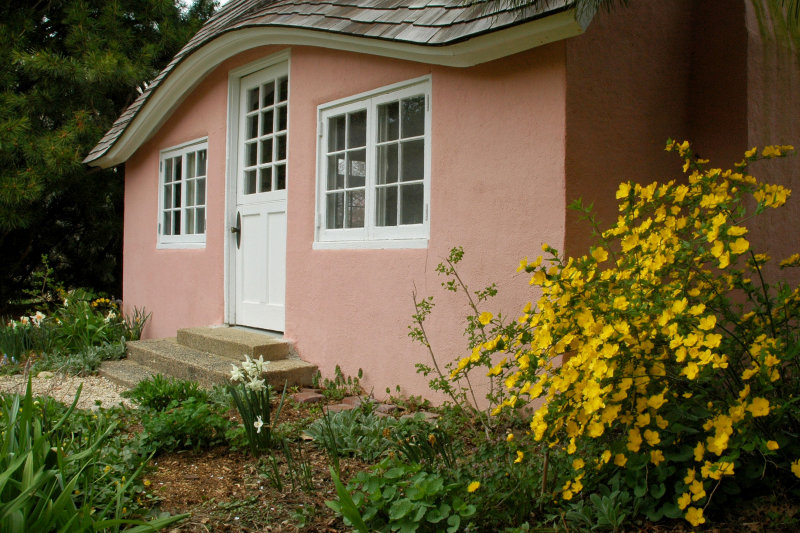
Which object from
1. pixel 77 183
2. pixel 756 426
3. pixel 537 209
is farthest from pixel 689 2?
pixel 77 183

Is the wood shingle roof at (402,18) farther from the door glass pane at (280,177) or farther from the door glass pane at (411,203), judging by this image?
the door glass pane at (280,177)

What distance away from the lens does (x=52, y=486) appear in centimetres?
241

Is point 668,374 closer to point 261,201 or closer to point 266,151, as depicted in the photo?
point 261,201

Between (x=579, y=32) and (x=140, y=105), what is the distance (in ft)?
19.1

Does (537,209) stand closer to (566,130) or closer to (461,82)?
(566,130)

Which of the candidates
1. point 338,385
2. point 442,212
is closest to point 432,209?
point 442,212

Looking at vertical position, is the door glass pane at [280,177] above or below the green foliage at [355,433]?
above

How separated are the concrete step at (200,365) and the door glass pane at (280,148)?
2.01 meters

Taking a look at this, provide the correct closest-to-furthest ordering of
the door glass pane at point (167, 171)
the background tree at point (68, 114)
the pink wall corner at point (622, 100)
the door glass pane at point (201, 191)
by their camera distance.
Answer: the pink wall corner at point (622, 100) → the door glass pane at point (201, 191) → the door glass pane at point (167, 171) → the background tree at point (68, 114)

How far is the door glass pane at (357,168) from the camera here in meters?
5.39

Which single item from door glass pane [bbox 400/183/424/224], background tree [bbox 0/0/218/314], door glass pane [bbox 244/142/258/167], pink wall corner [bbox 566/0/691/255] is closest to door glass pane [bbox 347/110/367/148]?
door glass pane [bbox 400/183/424/224]

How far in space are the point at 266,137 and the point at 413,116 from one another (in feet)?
7.05

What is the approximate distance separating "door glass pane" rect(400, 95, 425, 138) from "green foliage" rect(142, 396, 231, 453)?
8.15ft

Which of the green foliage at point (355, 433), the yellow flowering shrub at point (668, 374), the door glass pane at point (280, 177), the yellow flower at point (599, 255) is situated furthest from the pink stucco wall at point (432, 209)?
the yellow flowering shrub at point (668, 374)
